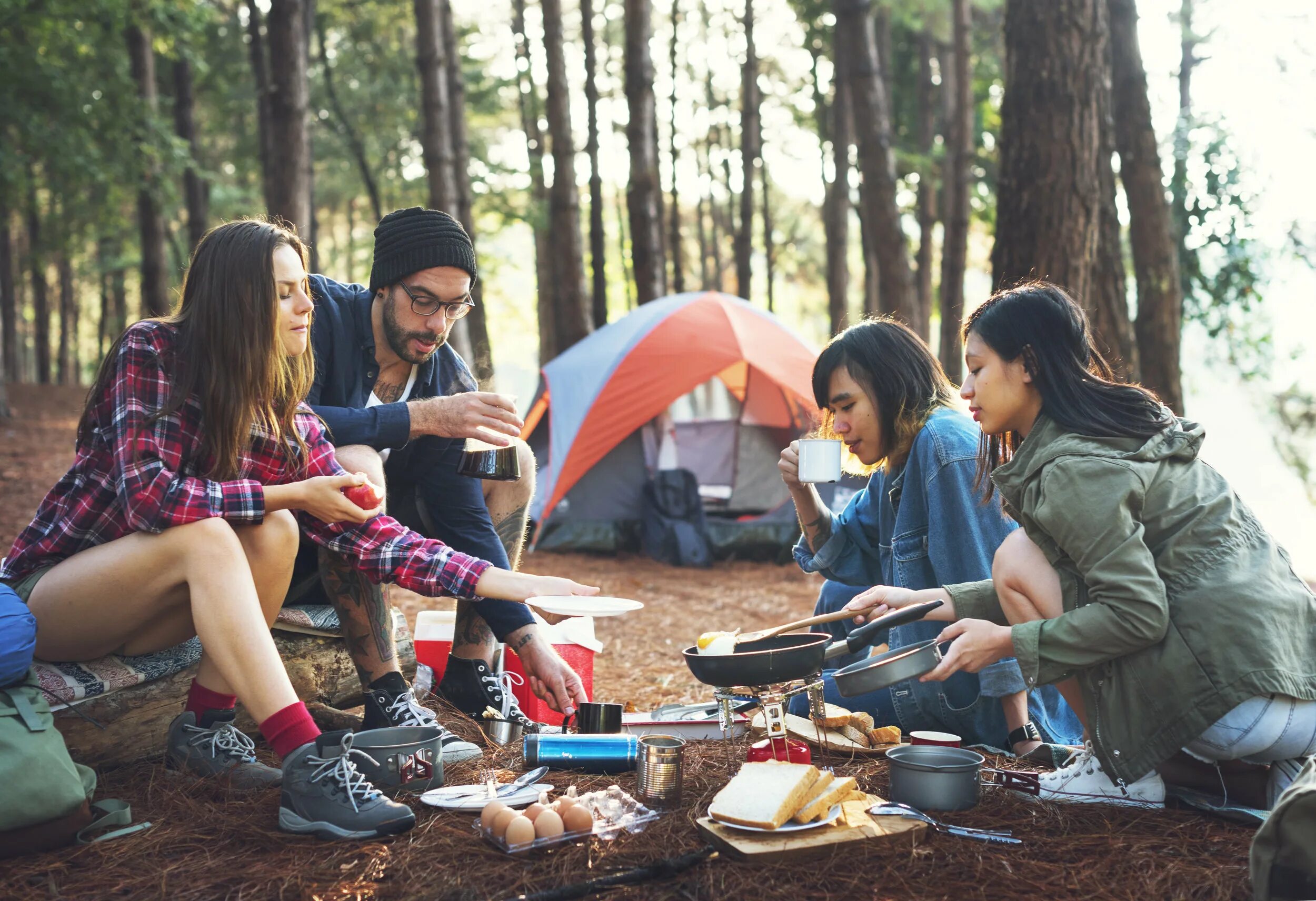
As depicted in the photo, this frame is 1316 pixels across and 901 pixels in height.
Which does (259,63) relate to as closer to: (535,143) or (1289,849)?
(535,143)

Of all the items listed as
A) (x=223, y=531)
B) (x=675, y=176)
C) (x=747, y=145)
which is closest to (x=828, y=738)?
(x=223, y=531)

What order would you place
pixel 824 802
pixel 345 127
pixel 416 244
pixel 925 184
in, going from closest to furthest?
pixel 824 802 < pixel 416 244 < pixel 925 184 < pixel 345 127

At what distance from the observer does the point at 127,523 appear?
257cm

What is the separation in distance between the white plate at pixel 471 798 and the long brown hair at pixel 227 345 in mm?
952

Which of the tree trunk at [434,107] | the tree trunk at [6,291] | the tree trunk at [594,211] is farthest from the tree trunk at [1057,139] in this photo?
the tree trunk at [6,291]

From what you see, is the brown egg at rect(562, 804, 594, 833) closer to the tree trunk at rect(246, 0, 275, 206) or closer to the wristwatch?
the wristwatch

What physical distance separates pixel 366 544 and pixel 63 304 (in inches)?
818

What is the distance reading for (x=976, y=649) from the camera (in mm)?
2314

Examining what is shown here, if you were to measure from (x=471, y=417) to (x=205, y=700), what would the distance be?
41.7 inches

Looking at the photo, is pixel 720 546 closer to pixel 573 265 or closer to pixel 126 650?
pixel 573 265

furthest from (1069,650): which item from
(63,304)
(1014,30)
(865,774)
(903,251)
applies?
(63,304)

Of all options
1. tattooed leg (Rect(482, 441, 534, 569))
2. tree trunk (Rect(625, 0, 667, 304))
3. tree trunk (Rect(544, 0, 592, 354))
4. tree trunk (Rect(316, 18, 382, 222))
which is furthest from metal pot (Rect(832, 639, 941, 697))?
tree trunk (Rect(316, 18, 382, 222))

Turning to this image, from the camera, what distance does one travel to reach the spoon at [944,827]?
2.29 metres

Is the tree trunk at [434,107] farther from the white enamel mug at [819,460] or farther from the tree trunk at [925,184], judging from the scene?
the tree trunk at [925,184]
